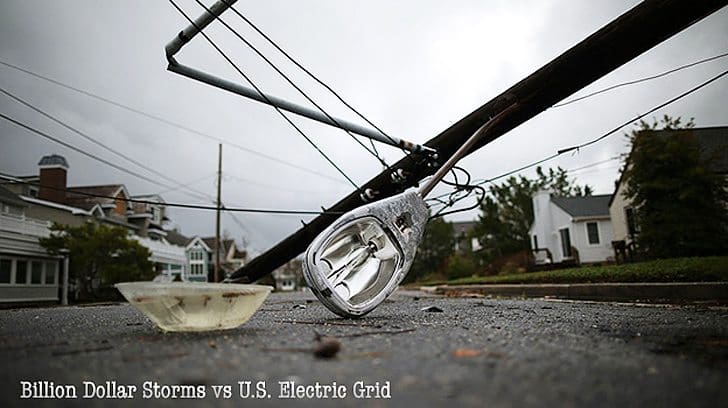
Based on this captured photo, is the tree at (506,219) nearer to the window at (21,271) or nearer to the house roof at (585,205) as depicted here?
the house roof at (585,205)

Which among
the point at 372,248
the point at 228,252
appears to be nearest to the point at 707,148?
the point at 372,248

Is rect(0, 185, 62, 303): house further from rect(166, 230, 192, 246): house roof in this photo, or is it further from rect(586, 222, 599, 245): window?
rect(586, 222, 599, 245): window

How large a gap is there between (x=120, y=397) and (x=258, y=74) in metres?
6.78

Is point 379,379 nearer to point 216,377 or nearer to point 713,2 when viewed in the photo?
point 216,377

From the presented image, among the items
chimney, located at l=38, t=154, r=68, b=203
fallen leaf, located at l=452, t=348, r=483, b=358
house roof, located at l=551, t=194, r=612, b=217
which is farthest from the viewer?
house roof, located at l=551, t=194, r=612, b=217

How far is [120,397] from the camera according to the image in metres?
1.45

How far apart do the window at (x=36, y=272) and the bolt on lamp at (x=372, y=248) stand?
22.8 m

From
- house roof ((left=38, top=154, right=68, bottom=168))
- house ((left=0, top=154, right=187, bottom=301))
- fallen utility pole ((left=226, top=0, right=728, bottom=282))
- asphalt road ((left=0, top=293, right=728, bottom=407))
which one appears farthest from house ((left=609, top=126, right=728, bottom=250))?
house roof ((left=38, top=154, right=68, bottom=168))

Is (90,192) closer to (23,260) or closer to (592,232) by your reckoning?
(23,260)

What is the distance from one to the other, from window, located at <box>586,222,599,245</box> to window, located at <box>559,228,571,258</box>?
1.53 metres

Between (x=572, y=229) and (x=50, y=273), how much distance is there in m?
28.6

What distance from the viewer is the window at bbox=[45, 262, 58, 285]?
2202 centimetres

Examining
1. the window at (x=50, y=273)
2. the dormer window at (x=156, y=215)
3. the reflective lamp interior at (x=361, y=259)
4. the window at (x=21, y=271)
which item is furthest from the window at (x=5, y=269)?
the reflective lamp interior at (x=361, y=259)

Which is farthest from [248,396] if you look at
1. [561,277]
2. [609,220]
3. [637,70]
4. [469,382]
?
[609,220]
